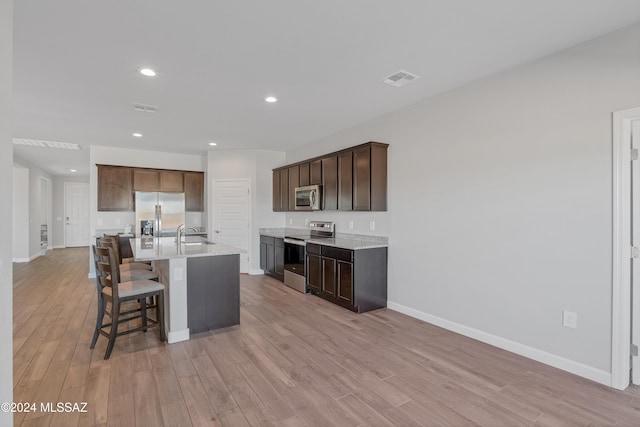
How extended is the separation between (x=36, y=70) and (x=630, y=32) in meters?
5.01

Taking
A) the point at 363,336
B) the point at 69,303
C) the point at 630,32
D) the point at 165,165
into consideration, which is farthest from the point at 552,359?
the point at 165,165

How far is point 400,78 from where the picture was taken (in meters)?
3.15

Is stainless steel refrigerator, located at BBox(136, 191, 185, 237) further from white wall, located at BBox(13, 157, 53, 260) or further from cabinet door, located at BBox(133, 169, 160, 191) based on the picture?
white wall, located at BBox(13, 157, 53, 260)

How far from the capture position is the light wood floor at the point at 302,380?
2.04 m

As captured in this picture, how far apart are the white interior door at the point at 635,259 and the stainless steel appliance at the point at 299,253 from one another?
3744 millimetres

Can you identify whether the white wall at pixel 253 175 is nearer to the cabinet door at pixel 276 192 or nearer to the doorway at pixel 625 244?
the cabinet door at pixel 276 192

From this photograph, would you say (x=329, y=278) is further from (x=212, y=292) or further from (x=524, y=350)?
(x=524, y=350)

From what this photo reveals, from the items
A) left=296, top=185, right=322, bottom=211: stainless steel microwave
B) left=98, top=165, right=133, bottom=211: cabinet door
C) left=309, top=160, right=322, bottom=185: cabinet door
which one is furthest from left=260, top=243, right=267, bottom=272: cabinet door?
left=98, top=165, right=133, bottom=211: cabinet door

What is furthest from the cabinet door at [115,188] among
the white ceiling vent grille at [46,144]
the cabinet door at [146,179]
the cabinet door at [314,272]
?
the cabinet door at [314,272]

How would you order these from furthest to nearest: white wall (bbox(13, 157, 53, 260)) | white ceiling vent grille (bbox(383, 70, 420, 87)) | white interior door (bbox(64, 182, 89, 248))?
white interior door (bbox(64, 182, 89, 248)) < white wall (bbox(13, 157, 53, 260)) < white ceiling vent grille (bbox(383, 70, 420, 87))

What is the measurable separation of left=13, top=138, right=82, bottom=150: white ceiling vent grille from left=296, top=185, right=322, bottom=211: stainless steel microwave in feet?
15.2

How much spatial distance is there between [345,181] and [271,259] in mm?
2483

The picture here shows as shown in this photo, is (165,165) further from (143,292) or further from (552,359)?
(552,359)

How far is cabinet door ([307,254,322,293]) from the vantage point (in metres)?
4.71
